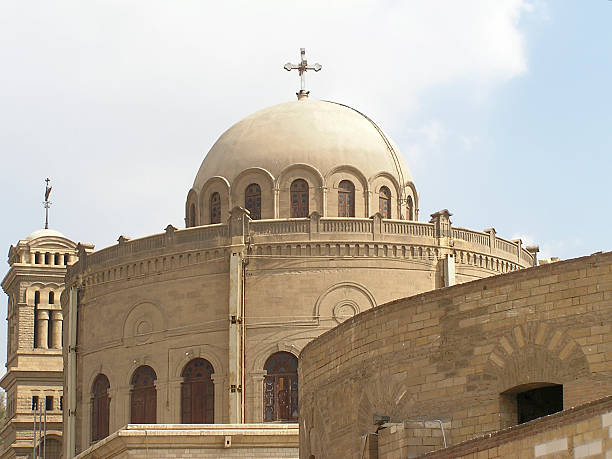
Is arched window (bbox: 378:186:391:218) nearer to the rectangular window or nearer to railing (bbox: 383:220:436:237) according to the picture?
railing (bbox: 383:220:436:237)

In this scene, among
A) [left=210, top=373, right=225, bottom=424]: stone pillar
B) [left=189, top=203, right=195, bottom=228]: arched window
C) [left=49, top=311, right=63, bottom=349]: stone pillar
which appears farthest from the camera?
[left=49, top=311, right=63, bottom=349]: stone pillar

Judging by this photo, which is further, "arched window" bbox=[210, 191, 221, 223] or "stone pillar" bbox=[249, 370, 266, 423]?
"arched window" bbox=[210, 191, 221, 223]

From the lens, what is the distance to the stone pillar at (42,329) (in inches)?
2707

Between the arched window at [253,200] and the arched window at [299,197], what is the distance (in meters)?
0.97

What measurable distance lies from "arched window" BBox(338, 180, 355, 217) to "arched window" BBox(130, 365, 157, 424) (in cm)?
706

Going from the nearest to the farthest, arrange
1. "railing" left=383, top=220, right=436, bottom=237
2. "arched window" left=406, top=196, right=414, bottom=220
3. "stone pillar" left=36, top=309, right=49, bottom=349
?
"railing" left=383, top=220, right=436, bottom=237, "arched window" left=406, top=196, right=414, bottom=220, "stone pillar" left=36, top=309, right=49, bottom=349

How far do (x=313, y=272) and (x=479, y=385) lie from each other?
848 inches

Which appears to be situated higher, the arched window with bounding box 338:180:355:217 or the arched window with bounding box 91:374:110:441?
the arched window with bounding box 338:180:355:217

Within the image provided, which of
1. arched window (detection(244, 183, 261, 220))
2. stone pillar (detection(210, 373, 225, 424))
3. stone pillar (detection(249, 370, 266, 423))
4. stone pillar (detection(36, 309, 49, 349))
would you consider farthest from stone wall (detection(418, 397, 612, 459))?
stone pillar (detection(36, 309, 49, 349))

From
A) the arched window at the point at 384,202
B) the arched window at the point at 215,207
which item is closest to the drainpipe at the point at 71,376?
the arched window at the point at 215,207

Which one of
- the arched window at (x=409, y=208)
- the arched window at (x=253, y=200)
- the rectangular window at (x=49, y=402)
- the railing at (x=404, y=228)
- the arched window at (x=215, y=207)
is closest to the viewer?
the railing at (x=404, y=228)

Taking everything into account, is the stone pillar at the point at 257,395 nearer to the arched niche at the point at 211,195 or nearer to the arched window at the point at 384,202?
the arched niche at the point at 211,195

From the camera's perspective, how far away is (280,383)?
143 ft

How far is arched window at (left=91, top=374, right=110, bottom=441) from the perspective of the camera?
1805 inches
